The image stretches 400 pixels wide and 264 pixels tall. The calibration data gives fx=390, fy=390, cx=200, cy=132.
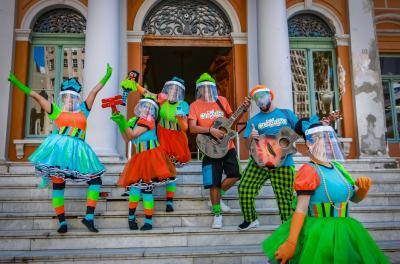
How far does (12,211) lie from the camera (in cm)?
546

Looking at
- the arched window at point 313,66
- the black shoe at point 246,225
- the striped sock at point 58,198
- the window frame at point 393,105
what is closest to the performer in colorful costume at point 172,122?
the black shoe at point 246,225

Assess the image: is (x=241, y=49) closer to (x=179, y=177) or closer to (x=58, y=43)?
(x=179, y=177)

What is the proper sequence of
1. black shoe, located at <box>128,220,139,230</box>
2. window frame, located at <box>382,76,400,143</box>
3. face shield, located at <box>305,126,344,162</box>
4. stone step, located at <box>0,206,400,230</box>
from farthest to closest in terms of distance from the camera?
window frame, located at <box>382,76,400,143</box>, stone step, located at <box>0,206,400,230</box>, black shoe, located at <box>128,220,139,230</box>, face shield, located at <box>305,126,344,162</box>

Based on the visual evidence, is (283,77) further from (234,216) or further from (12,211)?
(12,211)

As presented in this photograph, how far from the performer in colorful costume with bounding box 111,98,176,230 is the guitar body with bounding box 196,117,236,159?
52 cm

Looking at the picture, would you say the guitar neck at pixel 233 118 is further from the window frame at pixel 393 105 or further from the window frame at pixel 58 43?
the window frame at pixel 393 105

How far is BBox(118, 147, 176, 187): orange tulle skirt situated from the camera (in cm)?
485

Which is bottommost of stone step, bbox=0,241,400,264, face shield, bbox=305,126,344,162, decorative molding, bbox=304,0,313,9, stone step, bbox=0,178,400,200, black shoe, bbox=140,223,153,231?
stone step, bbox=0,241,400,264

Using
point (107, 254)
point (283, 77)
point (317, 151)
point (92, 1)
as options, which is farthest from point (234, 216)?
point (92, 1)

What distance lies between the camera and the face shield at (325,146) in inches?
118

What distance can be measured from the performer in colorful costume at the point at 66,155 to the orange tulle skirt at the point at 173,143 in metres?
1.00

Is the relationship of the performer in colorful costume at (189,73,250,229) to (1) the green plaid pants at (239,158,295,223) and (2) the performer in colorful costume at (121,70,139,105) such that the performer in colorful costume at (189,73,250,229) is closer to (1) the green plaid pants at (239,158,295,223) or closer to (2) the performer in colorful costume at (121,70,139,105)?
(1) the green plaid pants at (239,158,295,223)

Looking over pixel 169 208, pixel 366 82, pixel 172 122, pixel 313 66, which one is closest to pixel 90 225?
pixel 169 208

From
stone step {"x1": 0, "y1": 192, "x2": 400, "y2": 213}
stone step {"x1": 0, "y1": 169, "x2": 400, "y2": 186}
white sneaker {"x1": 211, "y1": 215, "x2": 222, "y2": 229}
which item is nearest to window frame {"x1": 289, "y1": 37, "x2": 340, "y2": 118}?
stone step {"x1": 0, "y1": 169, "x2": 400, "y2": 186}
